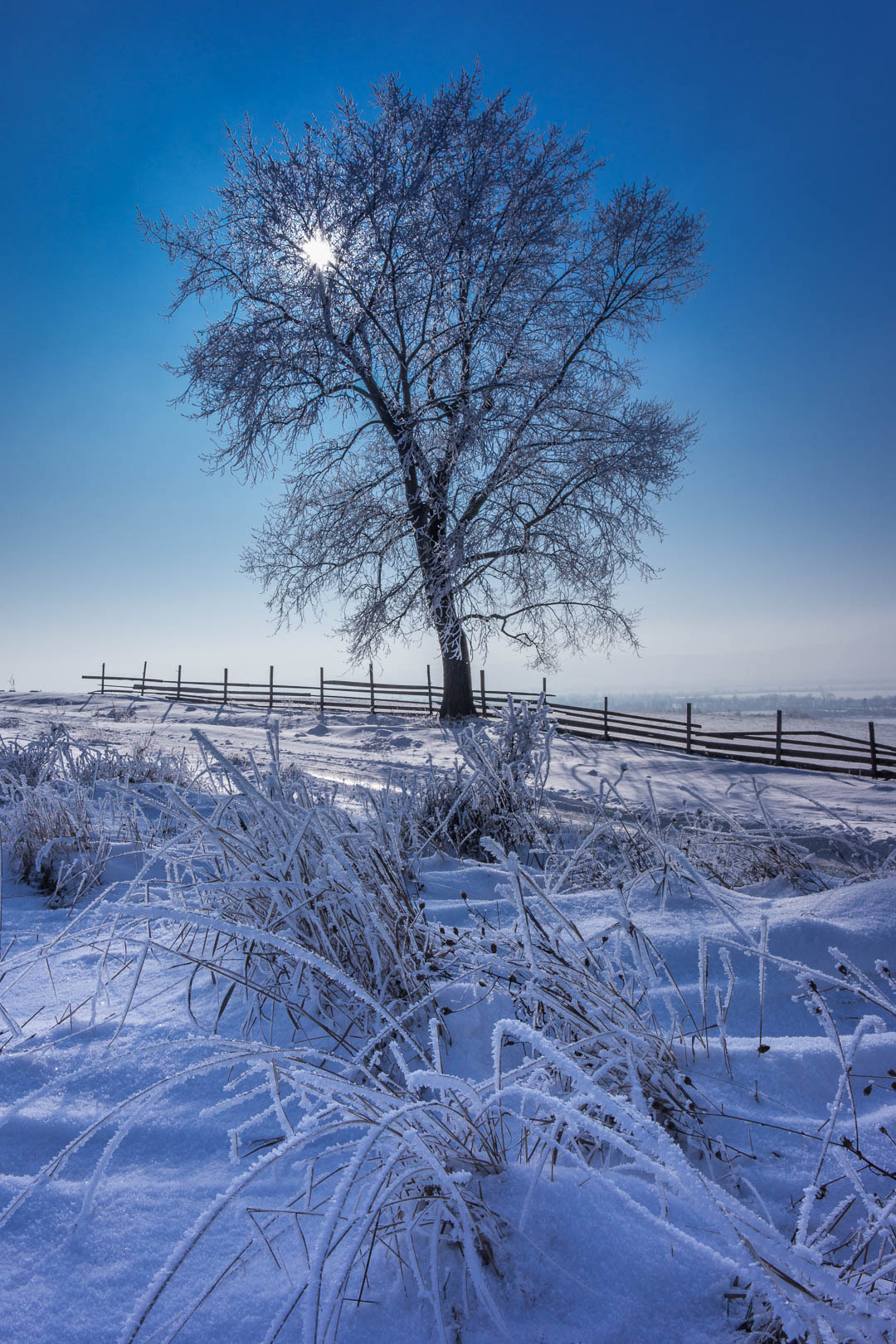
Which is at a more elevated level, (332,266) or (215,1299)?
(332,266)

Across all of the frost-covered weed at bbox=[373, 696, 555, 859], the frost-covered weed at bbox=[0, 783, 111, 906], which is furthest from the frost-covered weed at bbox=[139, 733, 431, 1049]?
the frost-covered weed at bbox=[0, 783, 111, 906]

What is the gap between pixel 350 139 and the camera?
37.7 ft

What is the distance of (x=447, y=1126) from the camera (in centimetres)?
97

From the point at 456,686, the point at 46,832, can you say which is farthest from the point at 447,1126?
the point at 456,686

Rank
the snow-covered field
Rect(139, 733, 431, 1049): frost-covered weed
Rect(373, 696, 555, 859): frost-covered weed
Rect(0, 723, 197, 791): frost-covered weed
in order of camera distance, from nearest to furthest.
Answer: the snow-covered field < Rect(139, 733, 431, 1049): frost-covered weed < Rect(373, 696, 555, 859): frost-covered weed < Rect(0, 723, 197, 791): frost-covered weed

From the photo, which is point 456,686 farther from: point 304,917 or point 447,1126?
point 447,1126

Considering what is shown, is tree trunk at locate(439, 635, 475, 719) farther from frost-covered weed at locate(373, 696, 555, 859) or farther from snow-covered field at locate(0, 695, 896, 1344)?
snow-covered field at locate(0, 695, 896, 1344)

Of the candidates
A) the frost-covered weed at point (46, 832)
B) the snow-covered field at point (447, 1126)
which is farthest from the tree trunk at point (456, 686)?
the snow-covered field at point (447, 1126)

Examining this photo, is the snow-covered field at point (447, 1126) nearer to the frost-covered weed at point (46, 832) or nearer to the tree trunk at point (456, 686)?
the frost-covered weed at point (46, 832)

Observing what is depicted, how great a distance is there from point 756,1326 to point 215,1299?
1.99ft

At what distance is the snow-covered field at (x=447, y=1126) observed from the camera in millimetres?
745

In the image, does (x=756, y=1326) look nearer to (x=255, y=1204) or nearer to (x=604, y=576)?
(x=255, y=1204)

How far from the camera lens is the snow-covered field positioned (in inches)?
29.3

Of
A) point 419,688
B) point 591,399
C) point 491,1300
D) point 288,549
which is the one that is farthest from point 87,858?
point 419,688
